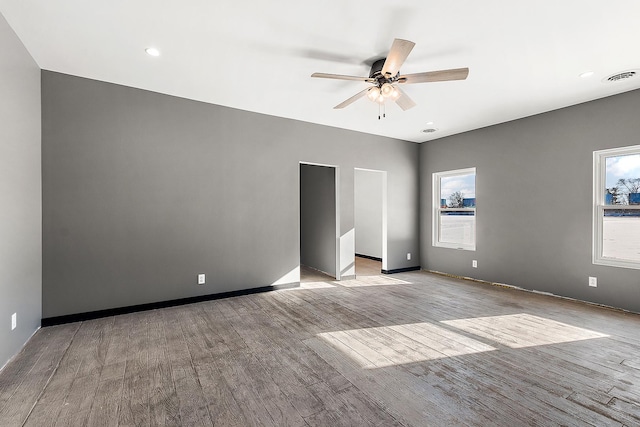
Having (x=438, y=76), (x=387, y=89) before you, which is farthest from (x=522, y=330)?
(x=387, y=89)

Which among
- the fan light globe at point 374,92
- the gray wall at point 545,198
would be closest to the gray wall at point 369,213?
the gray wall at point 545,198

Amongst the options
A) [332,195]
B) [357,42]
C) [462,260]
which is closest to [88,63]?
[357,42]

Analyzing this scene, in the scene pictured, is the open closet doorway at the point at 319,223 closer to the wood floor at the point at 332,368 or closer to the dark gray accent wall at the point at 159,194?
the dark gray accent wall at the point at 159,194

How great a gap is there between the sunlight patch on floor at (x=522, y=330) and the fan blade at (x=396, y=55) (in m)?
2.70

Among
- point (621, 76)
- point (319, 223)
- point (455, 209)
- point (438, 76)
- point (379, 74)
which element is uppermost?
point (621, 76)

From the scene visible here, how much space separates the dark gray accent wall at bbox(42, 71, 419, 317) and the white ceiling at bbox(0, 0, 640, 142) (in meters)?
0.40

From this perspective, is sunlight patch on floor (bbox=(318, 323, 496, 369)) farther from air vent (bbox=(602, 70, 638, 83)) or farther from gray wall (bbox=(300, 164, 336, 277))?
air vent (bbox=(602, 70, 638, 83))

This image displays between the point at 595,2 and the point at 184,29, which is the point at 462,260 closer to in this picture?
the point at 595,2

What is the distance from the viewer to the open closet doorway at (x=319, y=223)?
540 centimetres

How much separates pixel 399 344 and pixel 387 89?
8.12ft

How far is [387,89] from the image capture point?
9.54 feet

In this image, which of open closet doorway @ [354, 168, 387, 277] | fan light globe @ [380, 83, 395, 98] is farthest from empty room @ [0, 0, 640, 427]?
open closet doorway @ [354, 168, 387, 277]

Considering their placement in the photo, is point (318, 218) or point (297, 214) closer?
point (297, 214)

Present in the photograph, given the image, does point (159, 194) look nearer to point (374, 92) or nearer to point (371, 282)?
point (374, 92)
